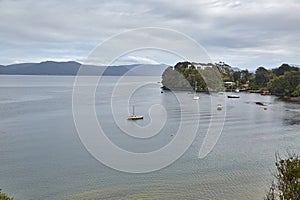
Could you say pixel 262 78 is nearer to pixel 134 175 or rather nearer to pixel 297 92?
pixel 297 92

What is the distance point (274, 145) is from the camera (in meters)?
18.3

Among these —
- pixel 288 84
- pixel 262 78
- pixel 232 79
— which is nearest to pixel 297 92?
pixel 288 84

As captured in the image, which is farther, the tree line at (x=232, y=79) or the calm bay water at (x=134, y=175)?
the tree line at (x=232, y=79)

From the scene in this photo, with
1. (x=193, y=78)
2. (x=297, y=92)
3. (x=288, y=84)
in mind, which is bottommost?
(x=297, y=92)

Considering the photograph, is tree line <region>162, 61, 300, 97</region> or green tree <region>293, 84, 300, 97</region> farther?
tree line <region>162, 61, 300, 97</region>

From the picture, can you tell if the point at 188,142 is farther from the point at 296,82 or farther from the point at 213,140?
the point at 296,82

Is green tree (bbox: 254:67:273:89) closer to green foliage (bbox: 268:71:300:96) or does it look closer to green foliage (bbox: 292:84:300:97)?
green foliage (bbox: 268:71:300:96)

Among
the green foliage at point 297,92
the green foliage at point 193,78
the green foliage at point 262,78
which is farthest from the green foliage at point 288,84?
the green foliage at point 193,78

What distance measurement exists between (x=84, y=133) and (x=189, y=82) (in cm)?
4163

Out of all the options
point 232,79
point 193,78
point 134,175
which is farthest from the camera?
point 232,79

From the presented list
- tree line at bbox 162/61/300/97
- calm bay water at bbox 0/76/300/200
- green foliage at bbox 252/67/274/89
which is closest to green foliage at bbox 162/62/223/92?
tree line at bbox 162/61/300/97

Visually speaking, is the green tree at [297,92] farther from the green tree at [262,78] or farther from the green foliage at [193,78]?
the green tree at [262,78]

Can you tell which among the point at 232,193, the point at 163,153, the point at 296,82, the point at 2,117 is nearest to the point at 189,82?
the point at 296,82

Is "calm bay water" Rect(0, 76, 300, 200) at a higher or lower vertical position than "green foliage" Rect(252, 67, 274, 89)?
lower
